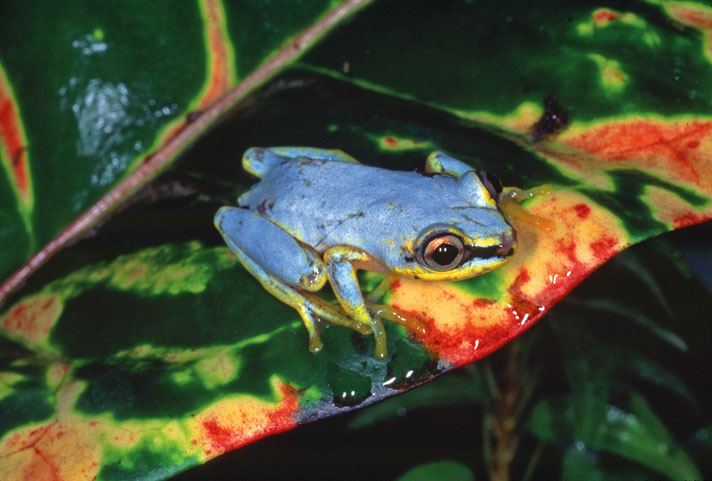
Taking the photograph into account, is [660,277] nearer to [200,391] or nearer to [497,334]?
[497,334]

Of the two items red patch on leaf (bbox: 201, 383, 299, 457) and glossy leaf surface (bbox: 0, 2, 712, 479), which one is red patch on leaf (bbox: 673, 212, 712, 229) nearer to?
glossy leaf surface (bbox: 0, 2, 712, 479)

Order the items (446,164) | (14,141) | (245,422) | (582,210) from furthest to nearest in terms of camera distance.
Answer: (14,141)
(446,164)
(582,210)
(245,422)

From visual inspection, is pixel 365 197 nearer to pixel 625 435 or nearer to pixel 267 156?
pixel 267 156

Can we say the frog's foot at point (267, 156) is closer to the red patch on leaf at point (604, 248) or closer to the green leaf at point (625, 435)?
the red patch on leaf at point (604, 248)

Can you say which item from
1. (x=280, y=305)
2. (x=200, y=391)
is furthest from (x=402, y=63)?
(x=200, y=391)

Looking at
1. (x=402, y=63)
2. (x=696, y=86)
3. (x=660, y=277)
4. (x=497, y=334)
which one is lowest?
(x=660, y=277)

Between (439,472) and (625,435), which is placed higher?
(439,472)

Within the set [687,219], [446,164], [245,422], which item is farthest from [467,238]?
[245,422]
